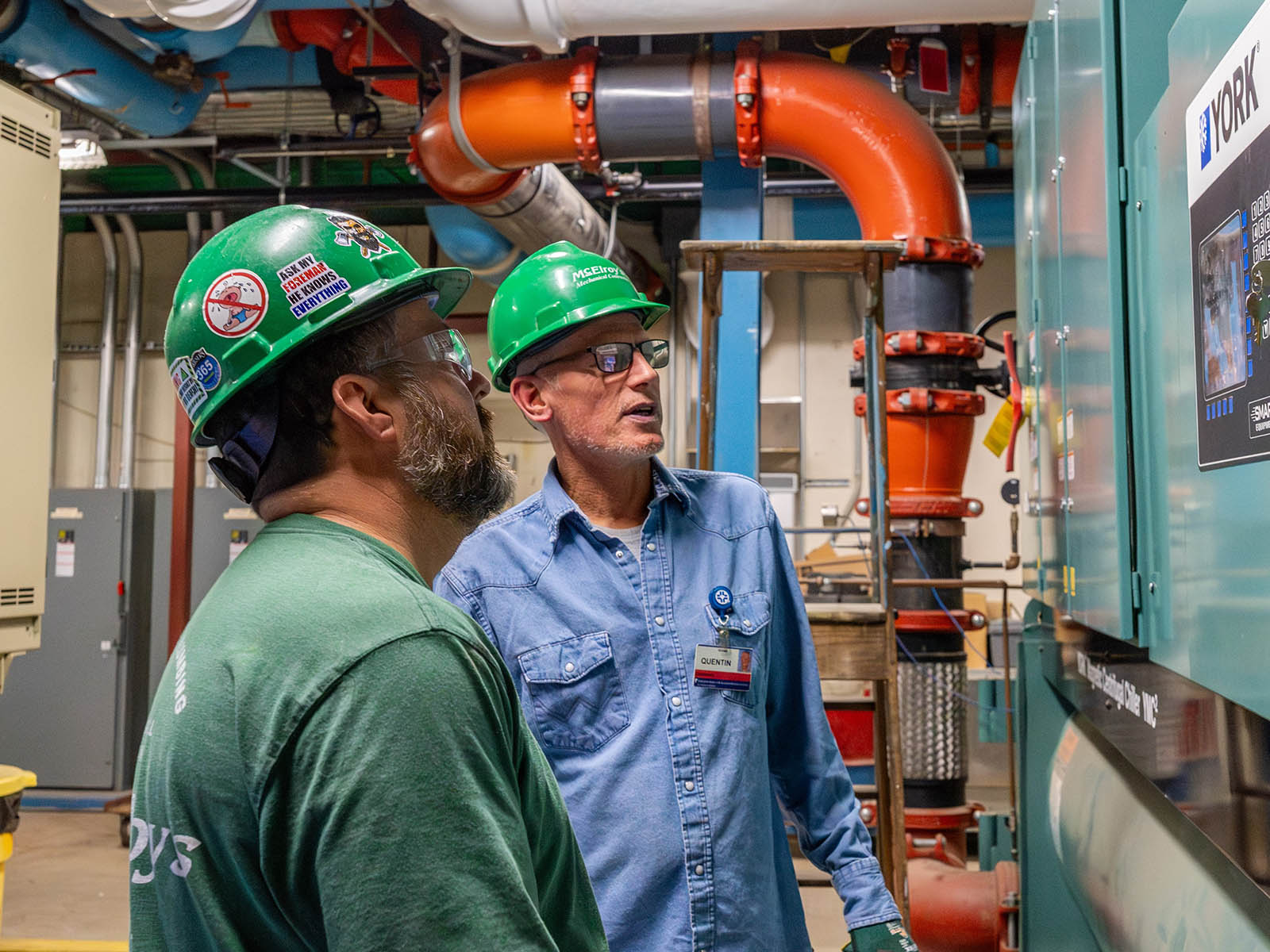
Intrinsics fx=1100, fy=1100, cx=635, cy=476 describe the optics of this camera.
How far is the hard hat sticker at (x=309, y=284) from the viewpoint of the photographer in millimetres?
915

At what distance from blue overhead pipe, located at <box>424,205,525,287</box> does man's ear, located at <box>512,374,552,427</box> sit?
12.2 ft

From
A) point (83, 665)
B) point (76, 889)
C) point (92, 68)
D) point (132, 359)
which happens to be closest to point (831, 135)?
point (92, 68)

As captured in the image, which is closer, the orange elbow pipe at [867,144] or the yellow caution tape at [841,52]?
the orange elbow pipe at [867,144]

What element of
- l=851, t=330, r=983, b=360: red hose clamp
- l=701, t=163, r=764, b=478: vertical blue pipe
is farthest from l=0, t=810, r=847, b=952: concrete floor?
l=851, t=330, r=983, b=360: red hose clamp

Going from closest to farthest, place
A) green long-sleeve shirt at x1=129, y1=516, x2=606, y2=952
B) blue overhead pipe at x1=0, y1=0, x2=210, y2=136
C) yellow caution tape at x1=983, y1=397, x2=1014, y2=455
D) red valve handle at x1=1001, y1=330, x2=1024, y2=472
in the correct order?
green long-sleeve shirt at x1=129, y1=516, x2=606, y2=952 < red valve handle at x1=1001, y1=330, x2=1024, y2=472 < yellow caution tape at x1=983, y1=397, x2=1014, y2=455 < blue overhead pipe at x1=0, y1=0, x2=210, y2=136

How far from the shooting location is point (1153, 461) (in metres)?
1.21

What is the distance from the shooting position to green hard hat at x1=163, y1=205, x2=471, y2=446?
2.99 feet

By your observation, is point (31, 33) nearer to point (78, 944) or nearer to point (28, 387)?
point (28, 387)

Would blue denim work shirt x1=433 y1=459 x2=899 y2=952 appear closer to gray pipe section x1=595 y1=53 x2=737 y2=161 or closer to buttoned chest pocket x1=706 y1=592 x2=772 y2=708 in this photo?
buttoned chest pocket x1=706 y1=592 x2=772 y2=708

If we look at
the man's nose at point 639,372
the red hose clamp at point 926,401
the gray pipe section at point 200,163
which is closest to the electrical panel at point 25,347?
the man's nose at point 639,372

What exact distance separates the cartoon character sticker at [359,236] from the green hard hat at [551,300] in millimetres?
821

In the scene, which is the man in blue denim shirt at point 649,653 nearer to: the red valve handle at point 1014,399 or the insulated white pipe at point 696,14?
the red valve handle at point 1014,399

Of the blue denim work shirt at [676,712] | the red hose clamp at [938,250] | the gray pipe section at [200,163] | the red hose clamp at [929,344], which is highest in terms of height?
the gray pipe section at [200,163]

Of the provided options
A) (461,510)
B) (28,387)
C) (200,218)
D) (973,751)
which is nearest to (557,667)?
(461,510)
